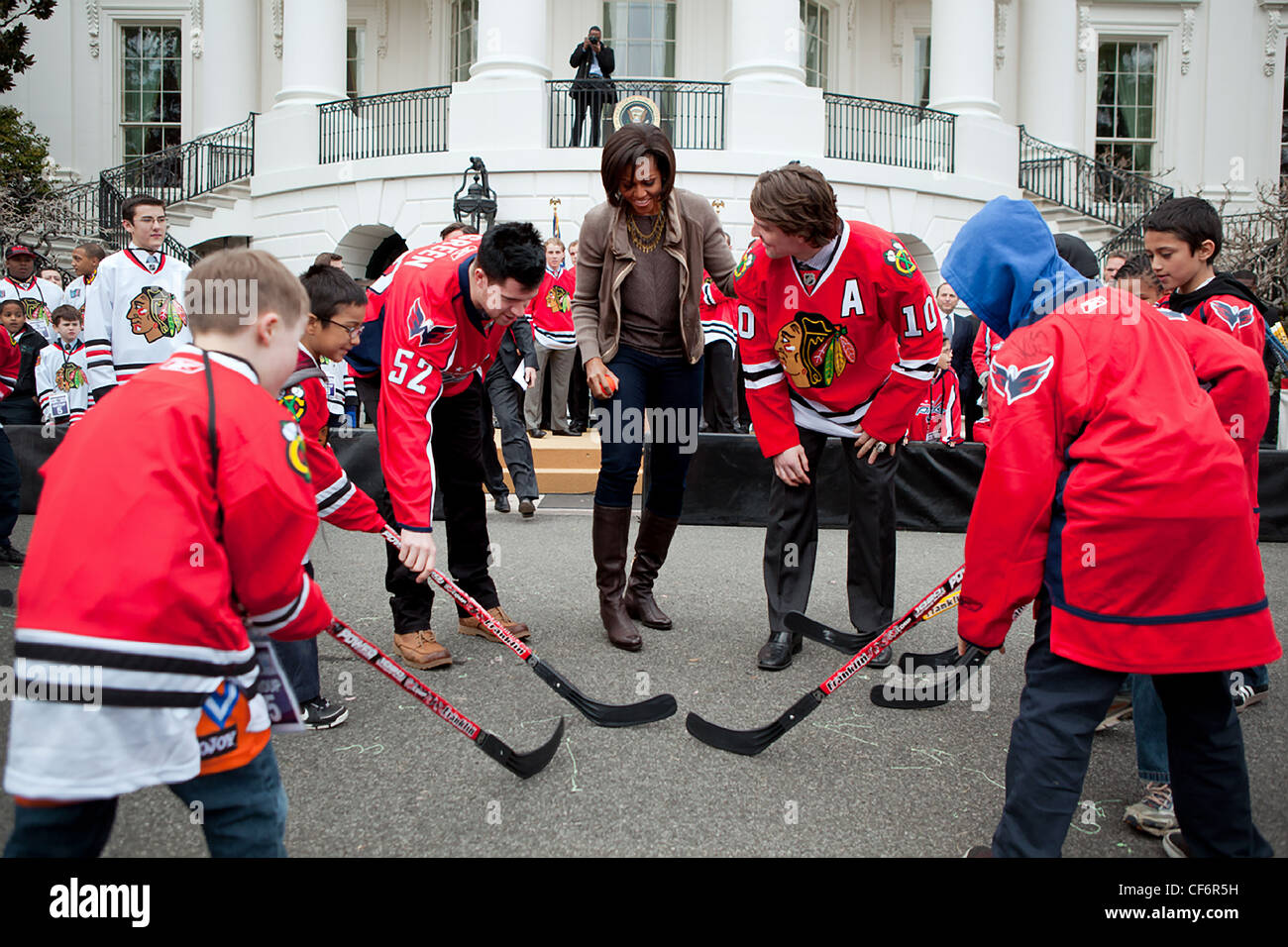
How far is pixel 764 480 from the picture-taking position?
823cm

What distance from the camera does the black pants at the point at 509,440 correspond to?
819 cm

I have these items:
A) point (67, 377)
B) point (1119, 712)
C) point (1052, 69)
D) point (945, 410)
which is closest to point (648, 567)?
point (1119, 712)

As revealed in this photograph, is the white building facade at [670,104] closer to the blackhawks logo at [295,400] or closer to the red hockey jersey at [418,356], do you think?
the red hockey jersey at [418,356]

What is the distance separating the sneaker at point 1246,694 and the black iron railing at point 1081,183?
16.5m

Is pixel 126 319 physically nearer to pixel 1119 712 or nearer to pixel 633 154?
pixel 633 154

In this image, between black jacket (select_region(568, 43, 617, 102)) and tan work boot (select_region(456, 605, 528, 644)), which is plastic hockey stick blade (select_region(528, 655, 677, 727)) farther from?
black jacket (select_region(568, 43, 617, 102))

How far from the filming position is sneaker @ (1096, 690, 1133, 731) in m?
3.63

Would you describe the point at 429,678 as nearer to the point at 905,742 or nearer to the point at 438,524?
the point at 905,742

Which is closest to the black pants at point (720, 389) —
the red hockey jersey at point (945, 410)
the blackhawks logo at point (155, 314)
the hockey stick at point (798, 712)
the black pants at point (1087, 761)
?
the red hockey jersey at point (945, 410)

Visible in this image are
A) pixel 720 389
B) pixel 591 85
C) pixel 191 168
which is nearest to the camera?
pixel 720 389

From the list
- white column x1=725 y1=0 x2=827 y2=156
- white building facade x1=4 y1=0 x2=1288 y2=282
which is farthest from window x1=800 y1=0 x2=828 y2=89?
white column x1=725 y1=0 x2=827 y2=156

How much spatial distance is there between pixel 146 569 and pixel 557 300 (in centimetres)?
919
